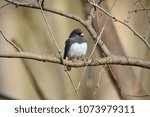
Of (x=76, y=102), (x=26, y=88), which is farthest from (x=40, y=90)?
(x=76, y=102)

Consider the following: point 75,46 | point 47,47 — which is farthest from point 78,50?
point 47,47

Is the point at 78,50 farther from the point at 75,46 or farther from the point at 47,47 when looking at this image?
the point at 47,47

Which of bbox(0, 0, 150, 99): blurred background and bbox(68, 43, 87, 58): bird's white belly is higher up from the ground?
bbox(0, 0, 150, 99): blurred background

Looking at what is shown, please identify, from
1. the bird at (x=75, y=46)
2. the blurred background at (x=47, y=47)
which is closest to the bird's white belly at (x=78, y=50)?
the bird at (x=75, y=46)

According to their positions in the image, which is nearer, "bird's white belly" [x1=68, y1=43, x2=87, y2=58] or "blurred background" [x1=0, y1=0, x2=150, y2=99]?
"bird's white belly" [x1=68, y1=43, x2=87, y2=58]

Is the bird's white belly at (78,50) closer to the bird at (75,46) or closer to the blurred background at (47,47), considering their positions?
the bird at (75,46)

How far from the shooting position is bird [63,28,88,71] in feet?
7.30

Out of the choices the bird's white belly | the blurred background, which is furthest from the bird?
the blurred background

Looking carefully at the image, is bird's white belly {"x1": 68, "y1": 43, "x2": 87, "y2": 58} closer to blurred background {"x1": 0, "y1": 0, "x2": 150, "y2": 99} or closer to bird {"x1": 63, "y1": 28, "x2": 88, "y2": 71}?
bird {"x1": 63, "y1": 28, "x2": 88, "y2": 71}

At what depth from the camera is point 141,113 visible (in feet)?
6.41

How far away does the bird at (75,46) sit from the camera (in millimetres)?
2225

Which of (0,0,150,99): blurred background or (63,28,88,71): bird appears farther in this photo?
(0,0,150,99): blurred background

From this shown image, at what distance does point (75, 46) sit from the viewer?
2.24 metres

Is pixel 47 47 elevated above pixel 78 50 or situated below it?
above
